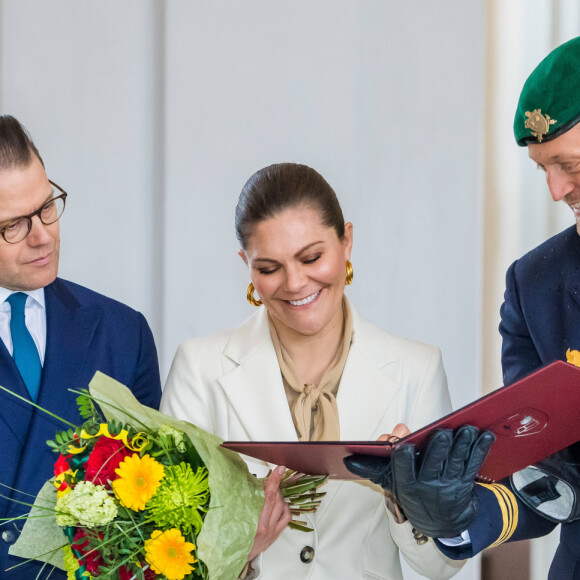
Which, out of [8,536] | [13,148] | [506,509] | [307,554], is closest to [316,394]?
[307,554]

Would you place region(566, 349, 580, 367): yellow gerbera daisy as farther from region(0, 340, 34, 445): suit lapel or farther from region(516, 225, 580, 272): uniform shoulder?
region(0, 340, 34, 445): suit lapel

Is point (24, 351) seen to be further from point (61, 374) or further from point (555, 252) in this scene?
point (555, 252)

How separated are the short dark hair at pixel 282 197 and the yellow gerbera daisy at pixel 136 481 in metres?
0.68

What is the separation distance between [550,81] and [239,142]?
1502 mm

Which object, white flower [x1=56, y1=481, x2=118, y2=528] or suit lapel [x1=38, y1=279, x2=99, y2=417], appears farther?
suit lapel [x1=38, y1=279, x2=99, y2=417]

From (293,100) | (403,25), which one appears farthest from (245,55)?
(403,25)

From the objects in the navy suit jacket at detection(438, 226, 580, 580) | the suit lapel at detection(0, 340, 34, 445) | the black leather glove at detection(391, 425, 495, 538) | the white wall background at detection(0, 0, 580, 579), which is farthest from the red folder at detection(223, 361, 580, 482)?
the white wall background at detection(0, 0, 580, 579)

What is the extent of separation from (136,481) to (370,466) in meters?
0.37

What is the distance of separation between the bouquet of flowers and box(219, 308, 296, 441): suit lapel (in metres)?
0.40

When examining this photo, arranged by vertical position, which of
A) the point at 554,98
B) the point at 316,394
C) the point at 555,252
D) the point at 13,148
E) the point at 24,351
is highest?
the point at 554,98

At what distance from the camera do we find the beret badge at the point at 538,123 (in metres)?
1.63

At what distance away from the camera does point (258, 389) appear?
6.29 ft

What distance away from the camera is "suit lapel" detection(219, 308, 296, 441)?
1.88 meters

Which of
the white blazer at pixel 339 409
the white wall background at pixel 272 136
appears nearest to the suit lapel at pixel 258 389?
the white blazer at pixel 339 409
